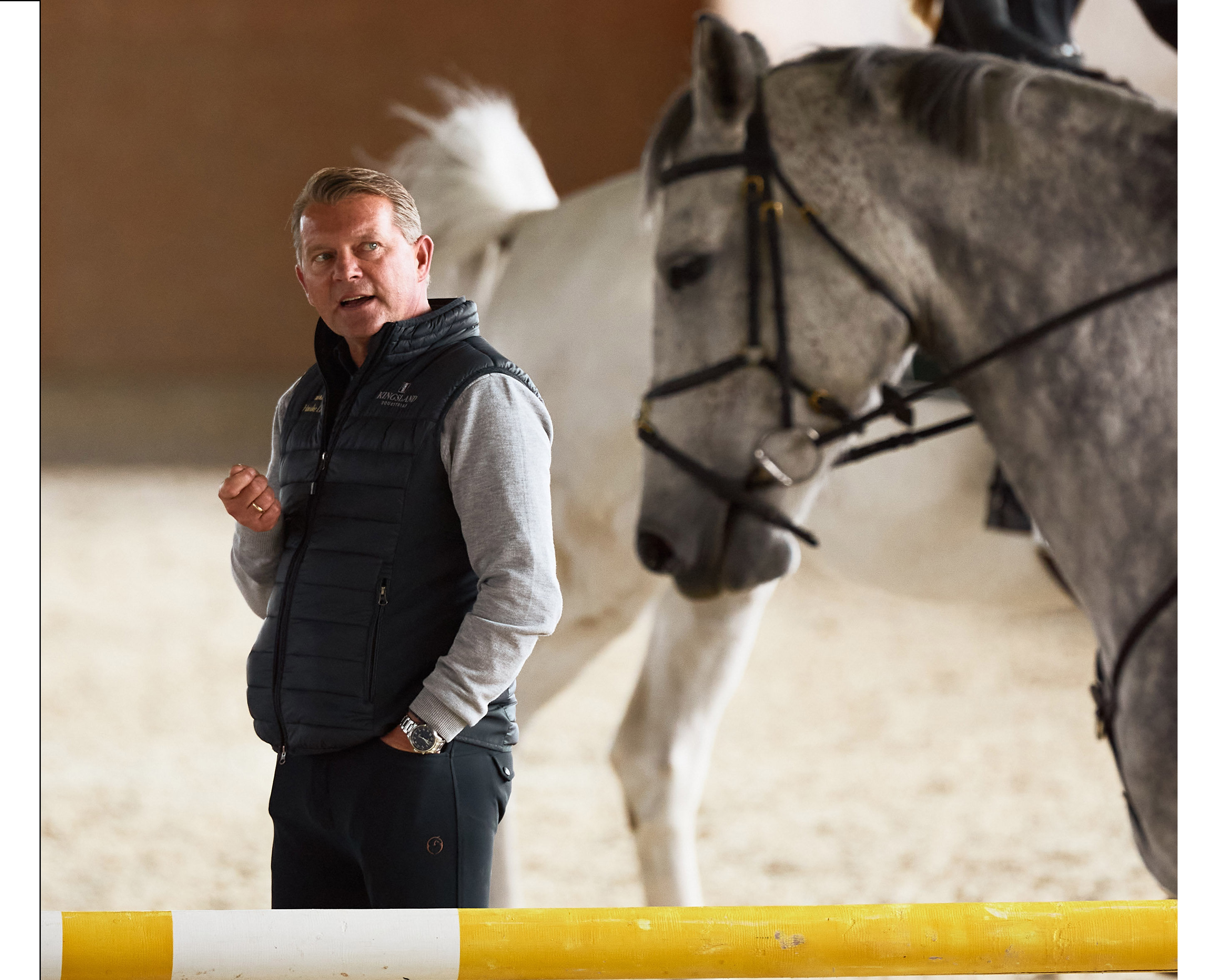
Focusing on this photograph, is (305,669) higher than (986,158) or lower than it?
lower

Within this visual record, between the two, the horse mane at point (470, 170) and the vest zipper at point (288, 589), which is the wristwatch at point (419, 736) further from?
the horse mane at point (470, 170)

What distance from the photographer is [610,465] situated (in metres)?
1.34

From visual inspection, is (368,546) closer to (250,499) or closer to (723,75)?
(250,499)

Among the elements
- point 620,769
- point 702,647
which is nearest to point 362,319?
point 702,647

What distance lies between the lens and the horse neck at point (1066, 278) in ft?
2.97

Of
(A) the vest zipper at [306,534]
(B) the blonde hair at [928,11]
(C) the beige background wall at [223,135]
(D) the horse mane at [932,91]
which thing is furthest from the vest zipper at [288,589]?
(C) the beige background wall at [223,135]

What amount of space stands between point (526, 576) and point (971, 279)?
65 centimetres

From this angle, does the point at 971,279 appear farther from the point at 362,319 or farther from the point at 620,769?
the point at 620,769

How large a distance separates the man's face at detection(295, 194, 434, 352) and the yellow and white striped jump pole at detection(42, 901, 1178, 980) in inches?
7.6

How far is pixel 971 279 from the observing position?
3.13 feet

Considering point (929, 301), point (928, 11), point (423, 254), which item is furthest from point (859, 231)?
point (423, 254)

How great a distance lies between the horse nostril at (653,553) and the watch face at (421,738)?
1.84 ft

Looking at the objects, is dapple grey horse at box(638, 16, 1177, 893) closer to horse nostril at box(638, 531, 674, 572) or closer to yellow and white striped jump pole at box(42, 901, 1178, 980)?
horse nostril at box(638, 531, 674, 572)
